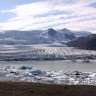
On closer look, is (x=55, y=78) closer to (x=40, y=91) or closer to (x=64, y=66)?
(x=40, y=91)

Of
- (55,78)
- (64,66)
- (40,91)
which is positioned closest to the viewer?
(40,91)

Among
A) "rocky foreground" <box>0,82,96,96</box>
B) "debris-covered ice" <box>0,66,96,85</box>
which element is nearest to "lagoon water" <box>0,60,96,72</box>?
"debris-covered ice" <box>0,66,96,85</box>

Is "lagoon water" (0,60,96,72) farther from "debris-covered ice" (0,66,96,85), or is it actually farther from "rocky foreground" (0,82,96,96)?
"rocky foreground" (0,82,96,96)

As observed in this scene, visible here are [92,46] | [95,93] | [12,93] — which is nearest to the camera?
[12,93]

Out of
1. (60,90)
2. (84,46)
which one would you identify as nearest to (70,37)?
(84,46)

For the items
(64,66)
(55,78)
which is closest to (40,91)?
(55,78)

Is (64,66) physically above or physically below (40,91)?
below

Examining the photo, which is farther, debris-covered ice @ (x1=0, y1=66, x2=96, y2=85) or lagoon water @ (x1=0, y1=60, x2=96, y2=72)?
lagoon water @ (x1=0, y1=60, x2=96, y2=72)

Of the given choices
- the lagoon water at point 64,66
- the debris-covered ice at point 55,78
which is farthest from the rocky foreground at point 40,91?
the lagoon water at point 64,66

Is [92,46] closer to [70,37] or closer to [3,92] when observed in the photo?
[70,37]

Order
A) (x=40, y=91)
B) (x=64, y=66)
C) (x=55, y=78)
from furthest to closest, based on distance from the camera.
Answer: (x=64, y=66)
(x=55, y=78)
(x=40, y=91)

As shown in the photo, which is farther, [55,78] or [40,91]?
[55,78]
